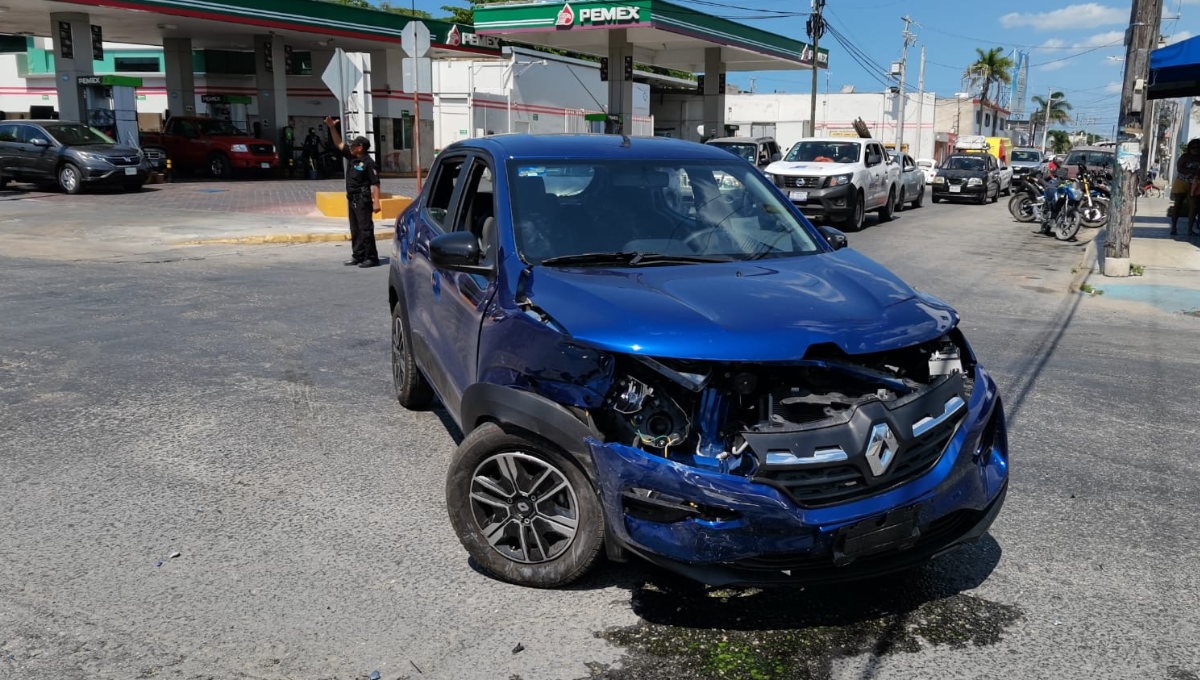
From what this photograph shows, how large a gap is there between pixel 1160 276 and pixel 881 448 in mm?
12004

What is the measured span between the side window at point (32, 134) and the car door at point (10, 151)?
0.28 meters

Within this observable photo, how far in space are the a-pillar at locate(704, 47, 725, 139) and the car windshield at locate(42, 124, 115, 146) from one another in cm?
2134

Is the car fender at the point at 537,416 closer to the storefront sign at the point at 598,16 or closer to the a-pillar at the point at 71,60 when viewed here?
the storefront sign at the point at 598,16

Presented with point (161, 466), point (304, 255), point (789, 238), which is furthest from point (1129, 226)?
point (161, 466)

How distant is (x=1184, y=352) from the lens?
8484mm

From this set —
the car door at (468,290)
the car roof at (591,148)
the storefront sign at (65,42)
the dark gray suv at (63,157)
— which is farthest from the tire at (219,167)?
the car door at (468,290)

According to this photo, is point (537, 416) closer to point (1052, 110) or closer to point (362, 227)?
point (362, 227)

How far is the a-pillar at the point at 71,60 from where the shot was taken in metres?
27.4

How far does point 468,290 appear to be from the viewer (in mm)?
4445

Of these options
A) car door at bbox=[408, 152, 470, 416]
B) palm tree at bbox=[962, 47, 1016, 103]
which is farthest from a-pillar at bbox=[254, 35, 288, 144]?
palm tree at bbox=[962, 47, 1016, 103]

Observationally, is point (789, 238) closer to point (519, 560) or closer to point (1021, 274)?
point (519, 560)

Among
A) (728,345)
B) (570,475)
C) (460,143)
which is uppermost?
(460,143)

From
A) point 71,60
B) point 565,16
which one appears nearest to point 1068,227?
point 565,16

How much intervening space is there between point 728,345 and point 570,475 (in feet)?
2.51
